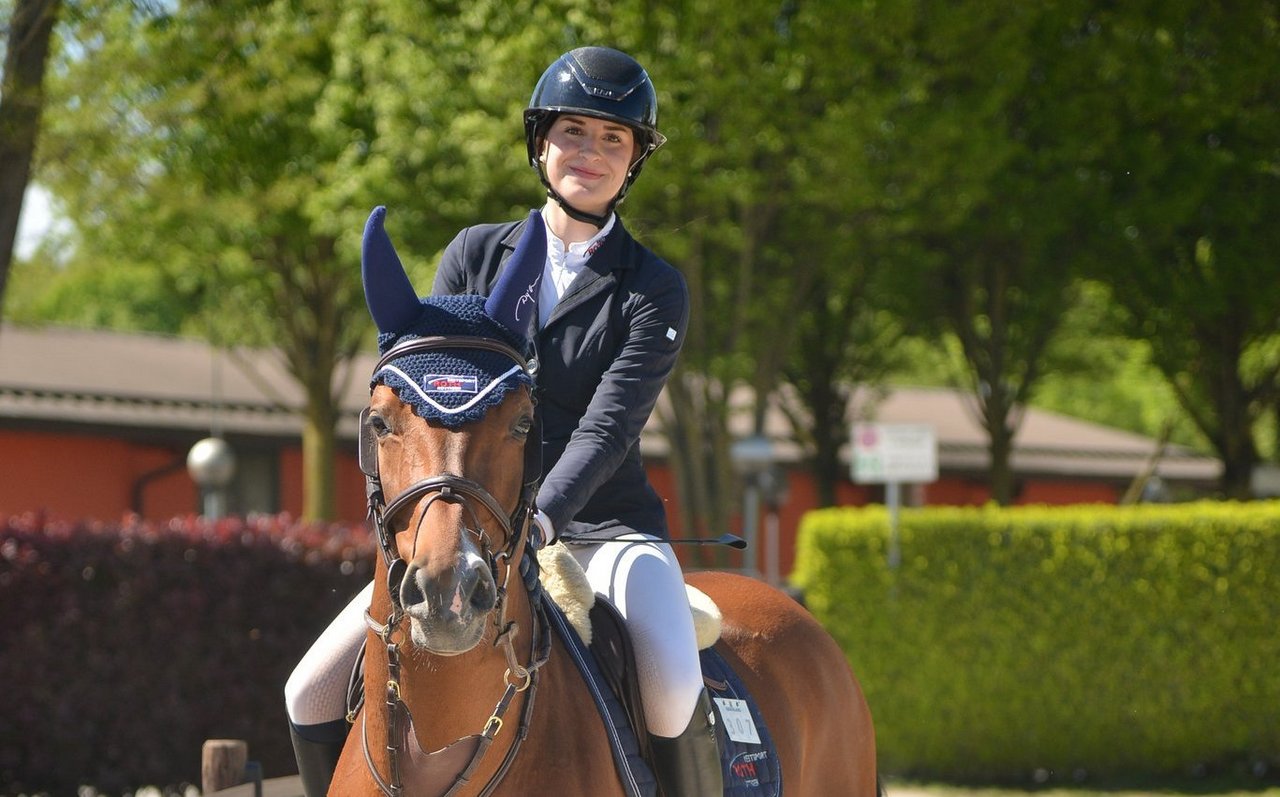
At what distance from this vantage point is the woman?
4.02 m

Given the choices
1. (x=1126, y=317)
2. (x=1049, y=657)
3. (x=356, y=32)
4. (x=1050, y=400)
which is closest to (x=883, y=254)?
(x=1126, y=317)

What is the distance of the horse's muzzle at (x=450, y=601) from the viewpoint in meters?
3.00

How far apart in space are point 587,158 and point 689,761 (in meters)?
1.71

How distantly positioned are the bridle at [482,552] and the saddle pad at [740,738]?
3.40 ft

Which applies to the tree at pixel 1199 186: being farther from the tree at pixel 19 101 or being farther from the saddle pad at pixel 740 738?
the saddle pad at pixel 740 738

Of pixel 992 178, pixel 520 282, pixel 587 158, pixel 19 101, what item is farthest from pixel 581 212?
pixel 992 178

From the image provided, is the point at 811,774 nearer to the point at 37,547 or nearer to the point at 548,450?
the point at 548,450

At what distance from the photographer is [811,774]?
5281mm

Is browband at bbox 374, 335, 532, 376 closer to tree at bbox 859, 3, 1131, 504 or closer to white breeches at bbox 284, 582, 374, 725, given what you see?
white breeches at bbox 284, 582, 374, 725

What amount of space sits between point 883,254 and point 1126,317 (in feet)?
14.1

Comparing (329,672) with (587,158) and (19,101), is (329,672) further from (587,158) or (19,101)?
(19,101)

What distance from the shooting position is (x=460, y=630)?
9.95 ft

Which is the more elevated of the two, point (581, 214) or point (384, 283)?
point (581, 214)


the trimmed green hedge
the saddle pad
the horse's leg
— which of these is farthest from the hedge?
the saddle pad
